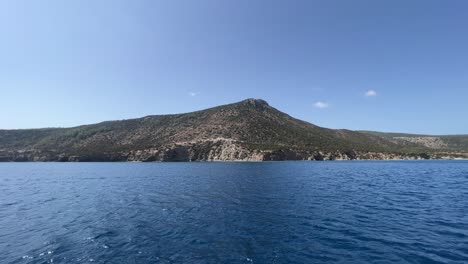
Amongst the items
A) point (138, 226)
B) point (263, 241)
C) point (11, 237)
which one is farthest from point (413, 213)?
point (11, 237)

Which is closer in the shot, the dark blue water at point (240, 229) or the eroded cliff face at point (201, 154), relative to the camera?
the dark blue water at point (240, 229)

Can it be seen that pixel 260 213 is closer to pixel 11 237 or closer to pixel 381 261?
pixel 381 261

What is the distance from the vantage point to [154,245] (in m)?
19.7

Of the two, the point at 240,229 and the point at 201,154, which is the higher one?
the point at 201,154

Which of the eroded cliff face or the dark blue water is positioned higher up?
the eroded cliff face

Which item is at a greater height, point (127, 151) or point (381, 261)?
point (127, 151)

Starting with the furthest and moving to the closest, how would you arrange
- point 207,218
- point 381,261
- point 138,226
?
1. point 207,218
2. point 138,226
3. point 381,261

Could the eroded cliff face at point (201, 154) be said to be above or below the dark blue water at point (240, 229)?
above

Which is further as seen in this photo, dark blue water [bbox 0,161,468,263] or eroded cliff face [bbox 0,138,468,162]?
eroded cliff face [bbox 0,138,468,162]

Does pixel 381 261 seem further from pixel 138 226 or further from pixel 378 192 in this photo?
pixel 378 192

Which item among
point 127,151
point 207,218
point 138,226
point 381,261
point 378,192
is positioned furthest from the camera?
point 127,151

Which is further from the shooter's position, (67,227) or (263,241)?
(67,227)

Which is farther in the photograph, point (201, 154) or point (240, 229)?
point (201, 154)

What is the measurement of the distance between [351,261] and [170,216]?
17571 millimetres
